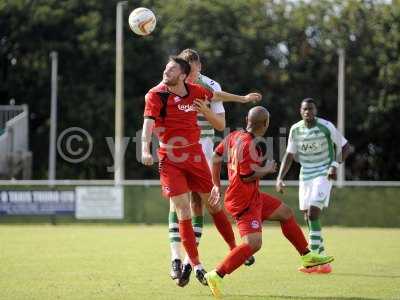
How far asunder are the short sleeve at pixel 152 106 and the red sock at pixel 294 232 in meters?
2.19

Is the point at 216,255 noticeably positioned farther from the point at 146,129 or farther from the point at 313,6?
the point at 313,6

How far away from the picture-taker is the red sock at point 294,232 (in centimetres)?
1048

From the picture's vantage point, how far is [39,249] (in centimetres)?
1480

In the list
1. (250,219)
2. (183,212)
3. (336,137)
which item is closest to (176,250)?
(183,212)

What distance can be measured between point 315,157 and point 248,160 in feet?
13.1

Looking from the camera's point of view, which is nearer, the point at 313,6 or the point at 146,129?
the point at 146,129

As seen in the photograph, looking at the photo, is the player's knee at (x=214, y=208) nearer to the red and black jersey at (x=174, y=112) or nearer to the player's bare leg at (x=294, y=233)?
the player's bare leg at (x=294, y=233)

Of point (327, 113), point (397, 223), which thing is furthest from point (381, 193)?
point (327, 113)

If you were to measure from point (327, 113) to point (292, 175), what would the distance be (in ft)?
16.6

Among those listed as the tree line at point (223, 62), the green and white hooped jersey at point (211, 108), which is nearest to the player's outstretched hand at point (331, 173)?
the green and white hooped jersey at point (211, 108)

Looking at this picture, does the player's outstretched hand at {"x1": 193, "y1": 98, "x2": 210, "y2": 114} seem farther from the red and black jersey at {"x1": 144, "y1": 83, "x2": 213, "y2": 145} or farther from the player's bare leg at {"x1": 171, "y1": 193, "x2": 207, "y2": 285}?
the player's bare leg at {"x1": 171, "y1": 193, "x2": 207, "y2": 285}

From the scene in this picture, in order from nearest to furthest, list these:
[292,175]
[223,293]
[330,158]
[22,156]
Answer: [223,293] → [330,158] → [22,156] → [292,175]

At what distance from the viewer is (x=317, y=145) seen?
42.0ft

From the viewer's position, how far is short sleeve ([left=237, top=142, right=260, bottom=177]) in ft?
29.5
